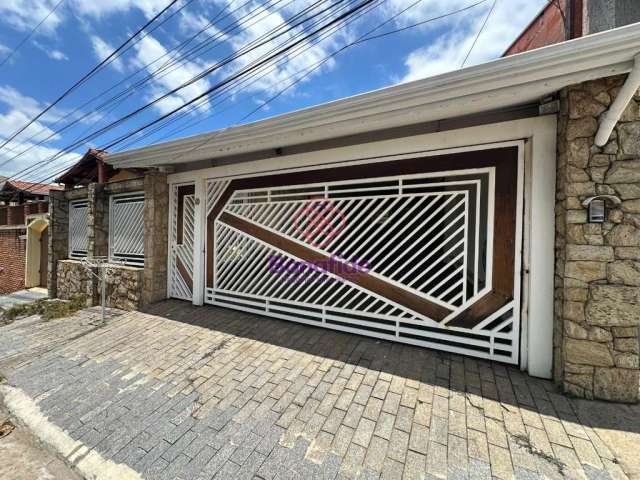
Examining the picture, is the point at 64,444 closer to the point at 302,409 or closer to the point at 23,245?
the point at 302,409

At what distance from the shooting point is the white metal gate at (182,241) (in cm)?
522

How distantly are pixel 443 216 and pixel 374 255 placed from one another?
3.35 ft

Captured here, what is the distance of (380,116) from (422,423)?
116 inches

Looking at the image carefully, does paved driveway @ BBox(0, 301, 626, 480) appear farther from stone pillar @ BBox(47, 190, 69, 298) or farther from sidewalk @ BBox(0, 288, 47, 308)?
sidewalk @ BBox(0, 288, 47, 308)

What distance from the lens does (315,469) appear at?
1.73 meters

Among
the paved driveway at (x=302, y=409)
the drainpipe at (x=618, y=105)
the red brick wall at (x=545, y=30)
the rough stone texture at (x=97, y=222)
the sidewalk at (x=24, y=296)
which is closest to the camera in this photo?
the paved driveway at (x=302, y=409)

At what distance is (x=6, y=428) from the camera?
232cm

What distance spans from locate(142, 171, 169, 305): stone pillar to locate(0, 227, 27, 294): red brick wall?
8.19m

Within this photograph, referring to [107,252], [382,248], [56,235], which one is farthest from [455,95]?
[56,235]

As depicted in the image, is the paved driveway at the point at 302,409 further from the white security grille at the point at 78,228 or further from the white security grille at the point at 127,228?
the white security grille at the point at 78,228

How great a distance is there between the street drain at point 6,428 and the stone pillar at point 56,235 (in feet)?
19.1

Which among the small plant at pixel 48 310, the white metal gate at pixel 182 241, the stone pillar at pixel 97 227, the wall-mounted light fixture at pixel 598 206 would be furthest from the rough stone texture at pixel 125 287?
the wall-mounted light fixture at pixel 598 206

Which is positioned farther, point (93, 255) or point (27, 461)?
point (93, 255)

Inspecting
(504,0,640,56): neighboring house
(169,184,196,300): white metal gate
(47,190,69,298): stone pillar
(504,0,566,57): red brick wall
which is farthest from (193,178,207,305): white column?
(504,0,566,57): red brick wall
